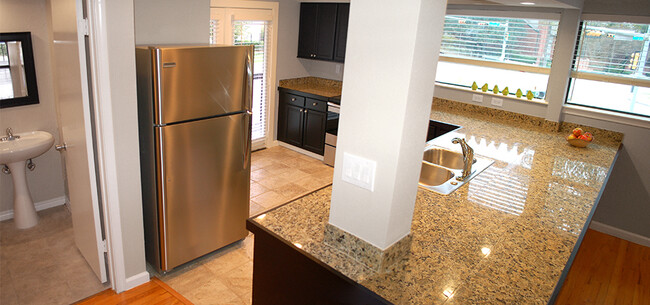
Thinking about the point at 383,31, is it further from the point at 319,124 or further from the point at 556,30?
the point at 319,124

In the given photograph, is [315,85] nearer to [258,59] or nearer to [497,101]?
[258,59]

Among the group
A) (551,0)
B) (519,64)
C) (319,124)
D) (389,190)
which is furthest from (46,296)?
(519,64)

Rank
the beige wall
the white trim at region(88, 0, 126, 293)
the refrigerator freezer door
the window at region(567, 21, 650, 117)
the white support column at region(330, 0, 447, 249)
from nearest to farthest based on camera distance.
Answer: the white support column at region(330, 0, 447, 249) < the white trim at region(88, 0, 126, 293) < the refrigerator freezer door < the beige wall < the window at region(567, 21, 650, 117)

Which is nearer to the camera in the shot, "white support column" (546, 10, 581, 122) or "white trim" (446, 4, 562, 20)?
"white support column" (546, 10, 581, 122)

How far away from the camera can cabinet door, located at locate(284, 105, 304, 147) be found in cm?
555

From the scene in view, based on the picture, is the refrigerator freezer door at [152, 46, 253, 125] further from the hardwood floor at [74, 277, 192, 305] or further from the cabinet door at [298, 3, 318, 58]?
the cabinet door at [298, 3, 318, 58]

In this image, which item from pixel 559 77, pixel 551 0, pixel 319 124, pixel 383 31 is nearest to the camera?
pixel 383 31

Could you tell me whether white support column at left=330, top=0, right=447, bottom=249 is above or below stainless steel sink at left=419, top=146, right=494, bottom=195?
above

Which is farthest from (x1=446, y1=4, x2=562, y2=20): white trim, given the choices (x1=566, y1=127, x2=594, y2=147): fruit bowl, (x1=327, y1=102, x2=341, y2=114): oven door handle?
(x1=327, y1=102, x2=341, y2=114): oven door handle

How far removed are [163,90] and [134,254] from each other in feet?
3.70

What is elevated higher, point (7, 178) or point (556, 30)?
point (556, 30)

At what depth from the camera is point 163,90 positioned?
267 cm

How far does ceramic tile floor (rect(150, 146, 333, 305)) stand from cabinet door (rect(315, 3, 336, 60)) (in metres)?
1.54

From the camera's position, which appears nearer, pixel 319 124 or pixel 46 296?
pixel 46 296
